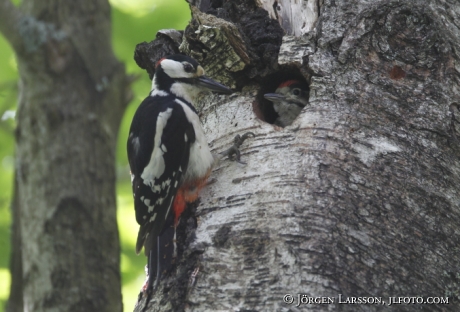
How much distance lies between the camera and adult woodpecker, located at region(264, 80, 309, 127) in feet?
12.5

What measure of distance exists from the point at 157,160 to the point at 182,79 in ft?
1.89

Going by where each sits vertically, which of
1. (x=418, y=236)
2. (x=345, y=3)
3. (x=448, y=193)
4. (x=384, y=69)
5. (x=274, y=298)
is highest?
(x=345, y=3)

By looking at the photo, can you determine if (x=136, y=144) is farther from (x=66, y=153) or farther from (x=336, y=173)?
(x=336, y=173)

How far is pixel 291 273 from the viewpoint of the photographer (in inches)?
90.0

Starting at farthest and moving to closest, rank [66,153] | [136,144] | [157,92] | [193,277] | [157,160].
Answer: [157,92], [66,153], [136,144], [157,160], [193,277]

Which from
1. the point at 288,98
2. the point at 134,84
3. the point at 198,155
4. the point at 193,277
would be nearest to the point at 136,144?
the point at 198,155

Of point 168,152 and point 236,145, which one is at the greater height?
point 168,152

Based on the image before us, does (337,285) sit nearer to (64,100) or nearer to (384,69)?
(384,69)

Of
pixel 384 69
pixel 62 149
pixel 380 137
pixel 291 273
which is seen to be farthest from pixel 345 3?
pixel 62 149

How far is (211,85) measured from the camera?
3.39 meters

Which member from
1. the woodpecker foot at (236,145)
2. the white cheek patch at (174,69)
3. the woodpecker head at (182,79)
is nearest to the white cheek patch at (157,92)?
the woodpecker head at (182,79)

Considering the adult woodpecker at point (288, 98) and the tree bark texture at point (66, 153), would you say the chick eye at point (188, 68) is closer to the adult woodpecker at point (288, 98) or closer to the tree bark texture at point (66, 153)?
the adult woodpecker at point (288, 98)

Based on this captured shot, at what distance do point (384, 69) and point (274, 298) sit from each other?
1.25 metres

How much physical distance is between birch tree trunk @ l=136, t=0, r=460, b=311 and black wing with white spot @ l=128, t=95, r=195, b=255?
1.03ft
